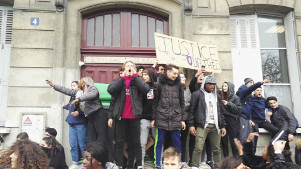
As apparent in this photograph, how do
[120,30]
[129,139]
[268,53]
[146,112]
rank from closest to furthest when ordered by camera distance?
[129,139] < [146,112] < [120,30] < [268,53]

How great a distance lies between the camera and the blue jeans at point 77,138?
6.75m

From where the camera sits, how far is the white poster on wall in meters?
7.82

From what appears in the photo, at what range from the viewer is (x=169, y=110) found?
242 inches

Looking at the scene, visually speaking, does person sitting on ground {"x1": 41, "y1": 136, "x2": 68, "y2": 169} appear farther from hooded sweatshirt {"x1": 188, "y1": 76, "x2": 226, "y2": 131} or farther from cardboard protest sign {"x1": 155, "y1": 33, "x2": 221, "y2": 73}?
cardboard protest sign {"x1": 155, "y1": 33, "x2": 221, "y2": 73}

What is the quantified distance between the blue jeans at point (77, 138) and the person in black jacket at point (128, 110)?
1079 millimetres

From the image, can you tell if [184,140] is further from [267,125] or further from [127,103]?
[267,125]

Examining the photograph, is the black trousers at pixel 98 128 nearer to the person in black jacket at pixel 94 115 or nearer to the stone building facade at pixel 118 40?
the person in black jacket at pixel 94 115

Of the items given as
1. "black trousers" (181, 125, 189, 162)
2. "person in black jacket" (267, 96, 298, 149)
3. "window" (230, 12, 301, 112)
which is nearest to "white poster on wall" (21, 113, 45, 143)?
"black trousers" (181, 125, 189, 162)

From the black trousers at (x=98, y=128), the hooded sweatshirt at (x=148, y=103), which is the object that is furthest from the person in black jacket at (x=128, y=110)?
the black trousers at (x=98, y=128)

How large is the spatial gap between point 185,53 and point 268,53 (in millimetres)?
3190

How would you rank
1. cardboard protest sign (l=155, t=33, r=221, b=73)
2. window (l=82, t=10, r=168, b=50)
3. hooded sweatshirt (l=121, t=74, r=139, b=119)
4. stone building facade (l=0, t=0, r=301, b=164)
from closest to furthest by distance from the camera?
hooded sweatshirt (l=121, t=74, r=139, b=119) → cardboard protest sign (l=155, t=33, r=221, b=73) → stone building facade (l=0, t=0, r=301, b=164) → window (l=82, t=10, r=168, b=50)

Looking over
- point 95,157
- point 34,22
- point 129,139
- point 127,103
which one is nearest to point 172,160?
point 95,157

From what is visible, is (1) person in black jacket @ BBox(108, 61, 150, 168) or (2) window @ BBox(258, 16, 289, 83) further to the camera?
(2) window @ BBox(258, 16, 289, 83)

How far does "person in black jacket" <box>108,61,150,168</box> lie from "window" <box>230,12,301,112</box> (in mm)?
4409
